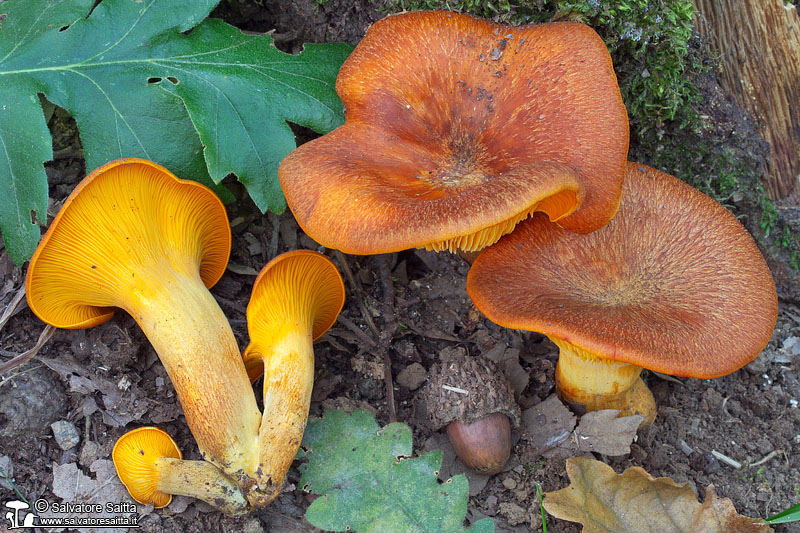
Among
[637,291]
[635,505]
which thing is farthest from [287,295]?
[635,505]

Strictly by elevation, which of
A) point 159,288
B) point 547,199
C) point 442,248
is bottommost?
point 159,288

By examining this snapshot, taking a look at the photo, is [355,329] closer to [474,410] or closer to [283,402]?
[283,402]

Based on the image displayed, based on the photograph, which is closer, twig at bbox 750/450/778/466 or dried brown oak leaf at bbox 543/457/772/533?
dried brown oak leaf at bbox 543/457/772/533

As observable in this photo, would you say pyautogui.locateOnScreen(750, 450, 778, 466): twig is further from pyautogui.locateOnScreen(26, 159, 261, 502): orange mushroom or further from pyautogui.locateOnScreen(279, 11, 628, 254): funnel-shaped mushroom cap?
pyautogui.locateOnScreen(26, 159, 261, 502): orange mushroom

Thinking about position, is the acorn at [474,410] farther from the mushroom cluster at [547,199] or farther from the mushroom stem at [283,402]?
the mushroom stem at [283,402]

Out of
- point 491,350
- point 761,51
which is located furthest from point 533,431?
point 761,51

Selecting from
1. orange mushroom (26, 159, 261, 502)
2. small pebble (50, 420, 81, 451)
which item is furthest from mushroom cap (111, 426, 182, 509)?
small pebble (50, 420, 81, 451)

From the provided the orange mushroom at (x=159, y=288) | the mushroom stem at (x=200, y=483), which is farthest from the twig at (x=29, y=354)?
the mushroom stem at (x=200, y=483)

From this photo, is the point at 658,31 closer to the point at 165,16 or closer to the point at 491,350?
the point at 491,350
